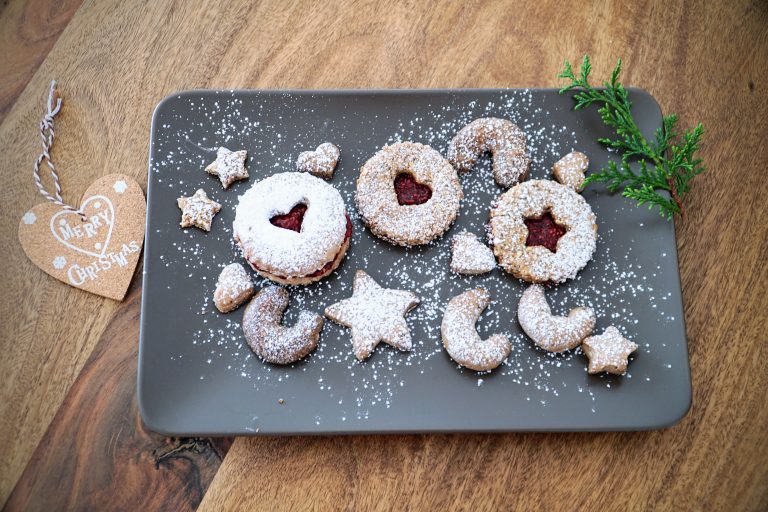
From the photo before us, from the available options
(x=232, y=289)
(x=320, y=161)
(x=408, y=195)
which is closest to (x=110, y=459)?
(x=232, y=289)

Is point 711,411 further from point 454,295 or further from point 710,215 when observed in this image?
point 454,295

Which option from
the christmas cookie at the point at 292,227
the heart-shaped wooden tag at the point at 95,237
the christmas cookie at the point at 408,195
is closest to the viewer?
the christmas cookie at the point at 292,227

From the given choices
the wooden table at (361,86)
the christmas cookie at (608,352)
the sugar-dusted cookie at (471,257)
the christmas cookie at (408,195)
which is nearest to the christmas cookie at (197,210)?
the wooden table at (361,86)

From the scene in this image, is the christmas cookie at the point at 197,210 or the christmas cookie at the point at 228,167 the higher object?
the christmas cookie at the point at 228,167

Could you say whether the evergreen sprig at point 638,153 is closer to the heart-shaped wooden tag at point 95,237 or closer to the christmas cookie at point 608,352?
the christmas cookie at point 608,352

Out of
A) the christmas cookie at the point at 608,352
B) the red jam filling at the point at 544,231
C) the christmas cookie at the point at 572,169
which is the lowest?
the christmas cookie at the point at 608,352

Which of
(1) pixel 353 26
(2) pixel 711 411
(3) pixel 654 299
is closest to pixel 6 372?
(1) pixel 353 26

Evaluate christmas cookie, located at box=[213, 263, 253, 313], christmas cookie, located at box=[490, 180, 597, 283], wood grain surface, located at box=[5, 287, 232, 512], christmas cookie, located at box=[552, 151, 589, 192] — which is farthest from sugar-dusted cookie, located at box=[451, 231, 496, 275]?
wood grain surface, located at box=[5, 287, 232, 512]

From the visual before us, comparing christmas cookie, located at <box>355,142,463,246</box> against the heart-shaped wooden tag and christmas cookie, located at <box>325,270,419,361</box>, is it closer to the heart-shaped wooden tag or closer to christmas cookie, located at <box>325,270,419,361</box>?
christmas cookie, located at <box>325,270,419,361</box>
